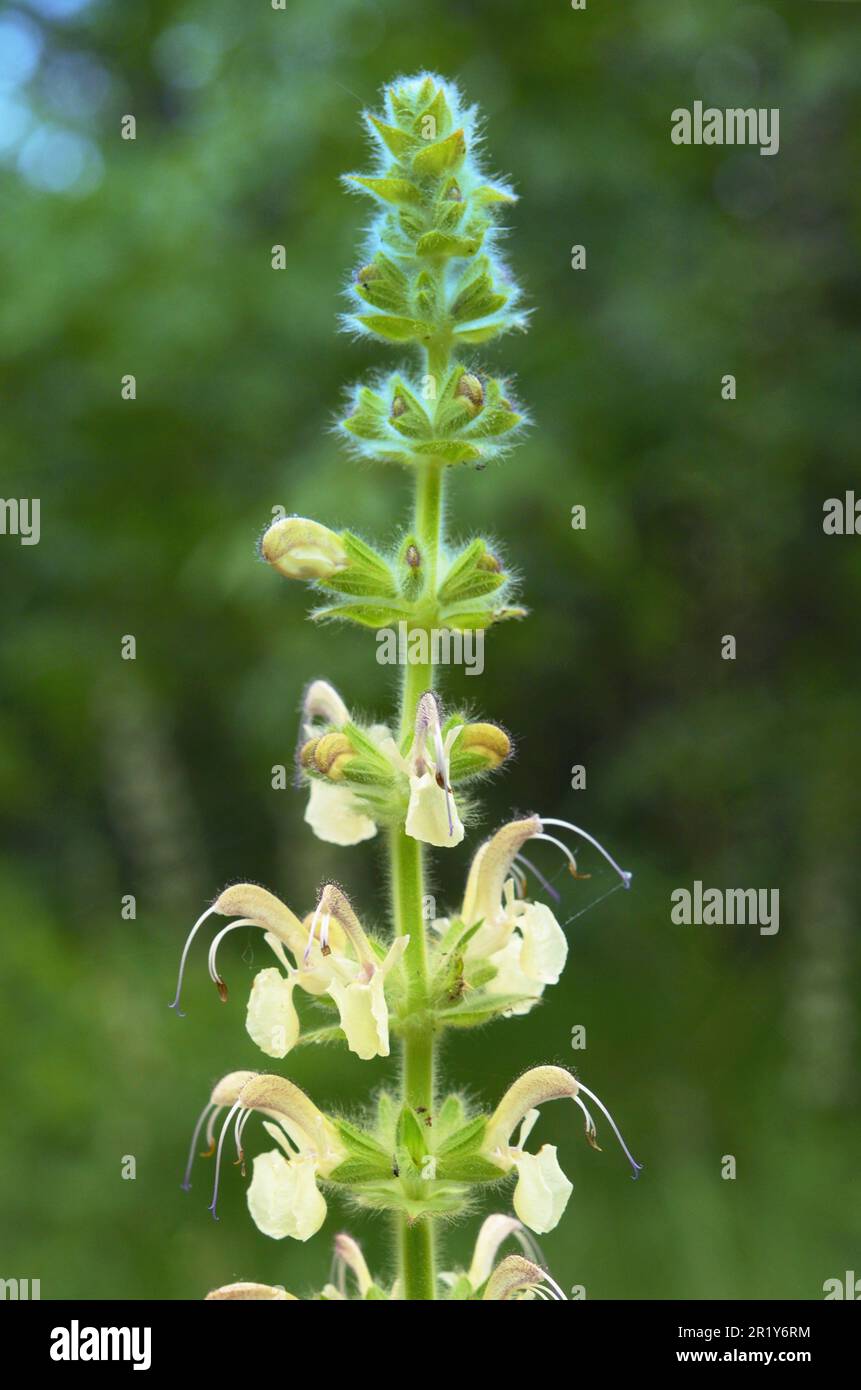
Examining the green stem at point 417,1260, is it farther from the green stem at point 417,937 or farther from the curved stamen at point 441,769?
the curved stamen at point 441,769

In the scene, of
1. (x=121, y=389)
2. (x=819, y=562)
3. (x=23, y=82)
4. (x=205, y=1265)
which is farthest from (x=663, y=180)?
(x=205, y=1265)

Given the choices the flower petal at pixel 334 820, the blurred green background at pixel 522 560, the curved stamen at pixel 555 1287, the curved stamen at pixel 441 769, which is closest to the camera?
the curved stamen at pixel 441 769

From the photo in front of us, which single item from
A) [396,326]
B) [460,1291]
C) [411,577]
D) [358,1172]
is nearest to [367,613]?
[411,577]

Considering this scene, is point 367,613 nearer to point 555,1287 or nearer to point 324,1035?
point 324,1035

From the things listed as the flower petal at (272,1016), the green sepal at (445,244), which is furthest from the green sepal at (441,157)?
the flower petal at (272,1016)

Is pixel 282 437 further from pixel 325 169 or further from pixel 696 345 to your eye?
pixel 696 345

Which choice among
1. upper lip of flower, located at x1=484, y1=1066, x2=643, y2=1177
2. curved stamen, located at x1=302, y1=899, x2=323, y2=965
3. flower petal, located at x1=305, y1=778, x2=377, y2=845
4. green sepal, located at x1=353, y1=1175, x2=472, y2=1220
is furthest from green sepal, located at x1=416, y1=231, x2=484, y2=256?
green sepal, located at x1=353, y1=1175, x2=472, y2=1220
